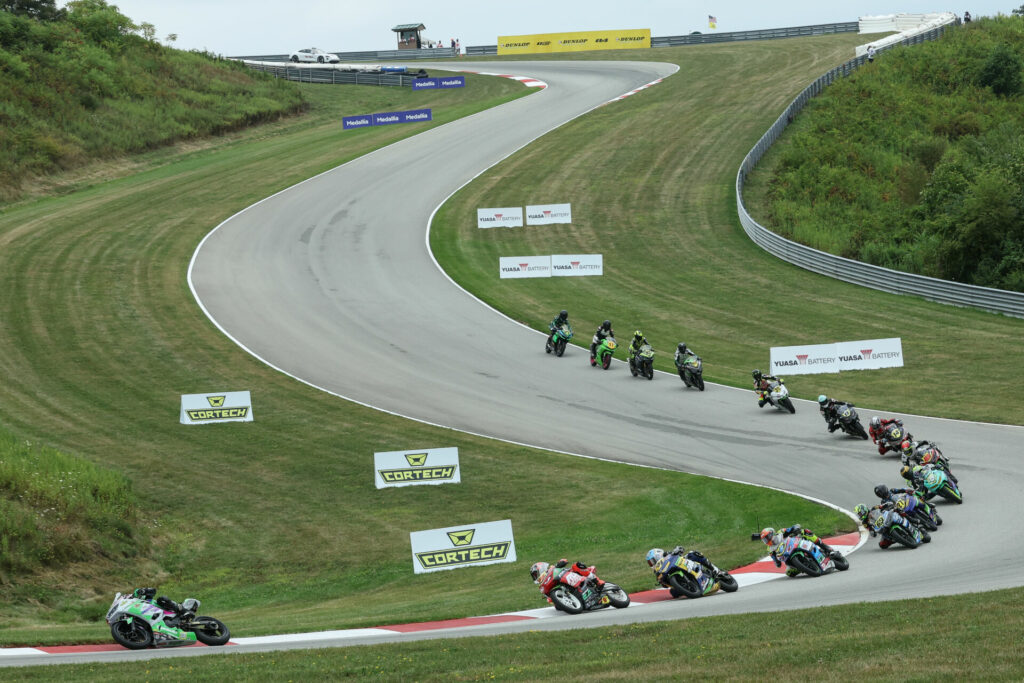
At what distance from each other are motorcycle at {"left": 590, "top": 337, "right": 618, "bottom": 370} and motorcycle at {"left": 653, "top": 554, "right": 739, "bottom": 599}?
53.4 feet

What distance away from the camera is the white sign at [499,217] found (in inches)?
2002

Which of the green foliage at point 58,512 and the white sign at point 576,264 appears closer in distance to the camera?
the green foliage at point 58,512

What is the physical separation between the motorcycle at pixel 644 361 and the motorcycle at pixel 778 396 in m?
4.46

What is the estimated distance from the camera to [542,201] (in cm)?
5428

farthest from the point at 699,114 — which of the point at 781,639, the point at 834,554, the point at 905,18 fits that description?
the point at 781,639

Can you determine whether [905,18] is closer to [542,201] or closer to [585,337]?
[542,201]

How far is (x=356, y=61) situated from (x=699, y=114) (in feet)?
171

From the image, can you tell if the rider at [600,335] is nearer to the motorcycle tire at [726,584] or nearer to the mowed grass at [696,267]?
the mowed grass at [696,267]

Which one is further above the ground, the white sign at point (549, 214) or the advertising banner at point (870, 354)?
the white sign at point (549, 214)

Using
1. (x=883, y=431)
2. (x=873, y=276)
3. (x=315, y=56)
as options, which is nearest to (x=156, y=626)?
(x=883, y=431)

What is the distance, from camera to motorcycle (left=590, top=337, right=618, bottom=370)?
31.9 m

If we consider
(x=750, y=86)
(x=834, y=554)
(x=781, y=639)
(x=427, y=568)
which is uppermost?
(x=750, y=86)

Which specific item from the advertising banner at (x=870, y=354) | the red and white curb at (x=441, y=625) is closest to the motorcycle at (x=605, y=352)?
the advertising banner at (x=870, y=354)

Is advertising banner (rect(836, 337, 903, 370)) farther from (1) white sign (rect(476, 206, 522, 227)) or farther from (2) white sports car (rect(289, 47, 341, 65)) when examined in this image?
(2) white sports car (rect(289, 47, 341, 65))
